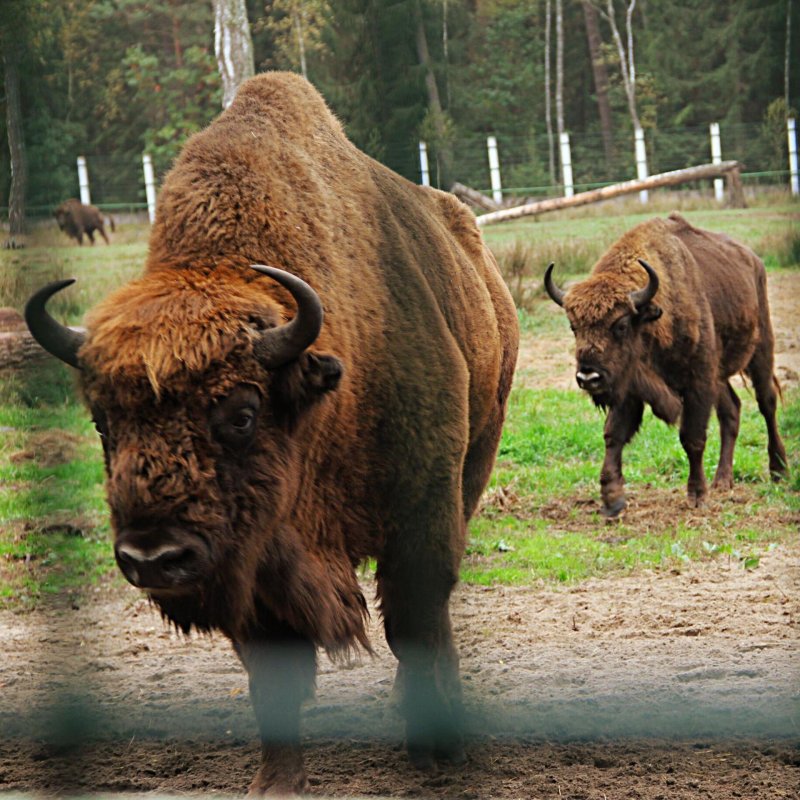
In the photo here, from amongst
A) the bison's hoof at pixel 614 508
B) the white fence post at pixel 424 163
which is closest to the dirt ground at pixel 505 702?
the white fence post at pixel 424 163

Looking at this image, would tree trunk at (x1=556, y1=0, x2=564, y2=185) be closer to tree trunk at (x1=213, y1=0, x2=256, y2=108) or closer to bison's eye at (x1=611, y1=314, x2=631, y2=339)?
tree trunk at (x1=213, y1=0, x2=256, y2=108)

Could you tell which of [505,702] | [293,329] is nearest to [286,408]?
[293,329]

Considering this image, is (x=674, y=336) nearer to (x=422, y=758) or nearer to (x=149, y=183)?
(x=422, y=758)

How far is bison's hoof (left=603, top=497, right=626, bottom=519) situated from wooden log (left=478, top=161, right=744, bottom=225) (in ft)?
5.62

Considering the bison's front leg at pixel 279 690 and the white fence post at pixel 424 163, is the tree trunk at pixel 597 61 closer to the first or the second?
the white fence post at pixel 424 163

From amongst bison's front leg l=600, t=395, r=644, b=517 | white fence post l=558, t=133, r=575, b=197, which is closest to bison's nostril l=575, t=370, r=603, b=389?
bison's front leg l=600, t=395, r=644, b=517

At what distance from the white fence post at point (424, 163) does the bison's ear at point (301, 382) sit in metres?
0.50

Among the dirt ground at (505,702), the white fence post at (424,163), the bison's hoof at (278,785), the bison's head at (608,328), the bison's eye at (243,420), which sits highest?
the white fence post at (424,163)

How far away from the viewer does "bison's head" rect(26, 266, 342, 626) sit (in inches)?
94.3

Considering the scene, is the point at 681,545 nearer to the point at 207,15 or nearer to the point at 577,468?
the point at 577,468

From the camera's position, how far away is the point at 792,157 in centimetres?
186

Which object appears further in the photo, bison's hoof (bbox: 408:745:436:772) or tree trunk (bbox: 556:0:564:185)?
bison's hoof (bbox: 408:745:436:772)

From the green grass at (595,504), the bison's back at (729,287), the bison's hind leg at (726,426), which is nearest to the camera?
the green grass at (595,504)

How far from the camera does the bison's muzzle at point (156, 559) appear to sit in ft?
7.66
